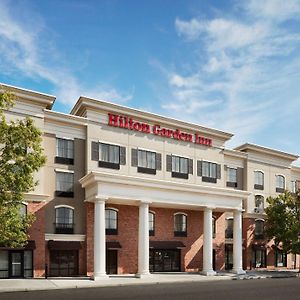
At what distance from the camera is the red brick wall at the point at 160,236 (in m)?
34.7

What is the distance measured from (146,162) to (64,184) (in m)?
7.75

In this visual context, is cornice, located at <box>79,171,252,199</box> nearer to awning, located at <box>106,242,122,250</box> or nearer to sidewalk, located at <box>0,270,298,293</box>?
awning, located at <box>106,242,122,250</box>

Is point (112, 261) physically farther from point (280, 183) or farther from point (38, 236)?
point (280, 183)

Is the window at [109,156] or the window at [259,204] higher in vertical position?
the window at [109,156]

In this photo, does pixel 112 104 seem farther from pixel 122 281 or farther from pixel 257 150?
pixel 257 150

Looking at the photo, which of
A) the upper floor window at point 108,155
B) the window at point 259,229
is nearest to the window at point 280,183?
the window at point 259,229

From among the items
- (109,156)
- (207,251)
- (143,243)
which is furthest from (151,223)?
(109,156)

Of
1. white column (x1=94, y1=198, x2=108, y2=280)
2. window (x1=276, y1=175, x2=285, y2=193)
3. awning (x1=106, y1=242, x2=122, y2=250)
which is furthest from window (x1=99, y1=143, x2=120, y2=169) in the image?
window (x1=276, y1=175, x2=285, y2=193)

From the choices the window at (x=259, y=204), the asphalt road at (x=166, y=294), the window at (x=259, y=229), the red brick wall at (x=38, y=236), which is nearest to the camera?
the asphalt road at (x=166, y=294)

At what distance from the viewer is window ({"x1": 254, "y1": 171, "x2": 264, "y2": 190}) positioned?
153ft

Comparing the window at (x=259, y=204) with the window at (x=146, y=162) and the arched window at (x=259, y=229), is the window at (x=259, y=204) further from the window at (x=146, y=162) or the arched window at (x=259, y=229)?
the window at (x=146, y=162)

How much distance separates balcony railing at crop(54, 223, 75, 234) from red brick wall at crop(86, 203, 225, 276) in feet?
4.47

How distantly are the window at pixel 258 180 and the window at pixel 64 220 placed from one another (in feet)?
73.5

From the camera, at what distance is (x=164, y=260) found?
1479 inches
